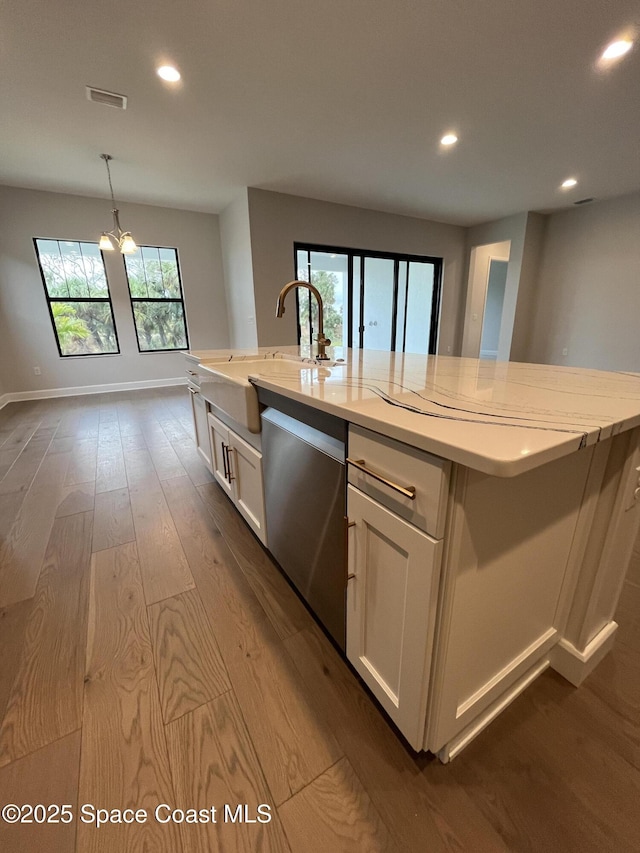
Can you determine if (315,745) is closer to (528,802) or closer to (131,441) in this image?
(528,802)

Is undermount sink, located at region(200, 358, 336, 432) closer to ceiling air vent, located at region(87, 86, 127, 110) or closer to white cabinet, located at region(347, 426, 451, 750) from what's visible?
white cabinet, located at region(347, 426, 451, 750)

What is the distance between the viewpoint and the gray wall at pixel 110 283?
14.5 ft

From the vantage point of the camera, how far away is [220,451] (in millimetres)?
1945

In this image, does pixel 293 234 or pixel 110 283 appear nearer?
pixel 293 234

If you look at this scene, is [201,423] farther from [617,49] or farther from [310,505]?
[617,49]

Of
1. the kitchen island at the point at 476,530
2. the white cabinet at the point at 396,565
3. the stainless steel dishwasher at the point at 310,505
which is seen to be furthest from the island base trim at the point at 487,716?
the stainless steel dishwasher at the point at 310,505

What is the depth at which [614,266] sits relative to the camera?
4.79 m

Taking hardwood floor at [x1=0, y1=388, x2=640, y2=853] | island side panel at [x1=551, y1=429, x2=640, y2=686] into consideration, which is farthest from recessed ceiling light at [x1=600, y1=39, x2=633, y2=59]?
hardwood floor at [x1=0, y1=388, x2=640, y2=853]

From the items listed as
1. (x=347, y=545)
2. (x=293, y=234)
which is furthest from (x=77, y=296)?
(x=347, y=545)

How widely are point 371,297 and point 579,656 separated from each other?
210 inches

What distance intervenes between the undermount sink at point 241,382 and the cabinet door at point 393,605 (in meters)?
0.64

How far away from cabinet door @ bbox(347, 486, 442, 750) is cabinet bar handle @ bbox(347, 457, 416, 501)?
8cm

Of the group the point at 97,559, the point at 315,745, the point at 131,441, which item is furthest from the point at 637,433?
the point at 131,441

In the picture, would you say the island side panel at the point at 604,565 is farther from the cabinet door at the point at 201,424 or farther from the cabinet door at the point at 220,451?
the cabinet door at the point at 201,424
